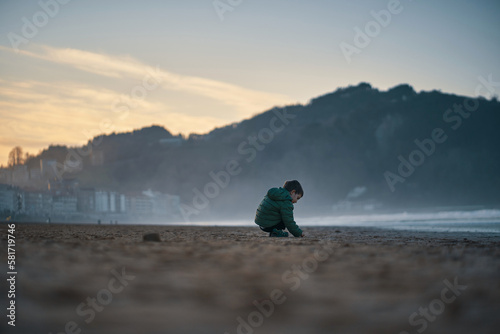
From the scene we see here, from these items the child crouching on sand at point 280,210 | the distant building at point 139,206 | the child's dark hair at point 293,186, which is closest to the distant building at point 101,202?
the distant building at point 139,206

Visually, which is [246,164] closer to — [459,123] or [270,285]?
[459,123]

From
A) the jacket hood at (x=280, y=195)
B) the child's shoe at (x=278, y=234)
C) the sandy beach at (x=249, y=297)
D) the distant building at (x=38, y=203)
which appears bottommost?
the sandy beach at (x=249, y=297)

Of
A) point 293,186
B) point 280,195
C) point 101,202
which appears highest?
point 101,202

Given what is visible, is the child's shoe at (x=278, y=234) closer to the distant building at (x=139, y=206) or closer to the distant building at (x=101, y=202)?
the distant building at (x=101, y=202)

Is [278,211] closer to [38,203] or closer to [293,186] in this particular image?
[293,186]

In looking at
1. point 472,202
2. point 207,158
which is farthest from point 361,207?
point 207,158

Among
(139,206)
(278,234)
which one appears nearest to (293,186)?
(278,234)

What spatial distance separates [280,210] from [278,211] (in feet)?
0.63

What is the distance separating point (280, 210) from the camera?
9.68m

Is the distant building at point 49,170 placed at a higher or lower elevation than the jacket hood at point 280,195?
higher

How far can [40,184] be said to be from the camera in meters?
168

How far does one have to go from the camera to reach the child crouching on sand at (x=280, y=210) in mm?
9398

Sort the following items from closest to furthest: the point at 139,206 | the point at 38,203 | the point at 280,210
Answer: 1. the point at 280,210
2. the point at 38,203
3. the point at 139,206

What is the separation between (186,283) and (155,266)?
34.6 inches
